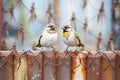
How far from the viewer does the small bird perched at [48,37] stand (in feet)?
10.4

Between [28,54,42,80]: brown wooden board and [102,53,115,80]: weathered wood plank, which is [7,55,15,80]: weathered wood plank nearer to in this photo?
[28,54,42,80]: brown wooden board

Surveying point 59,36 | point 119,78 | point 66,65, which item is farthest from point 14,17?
point 119,78

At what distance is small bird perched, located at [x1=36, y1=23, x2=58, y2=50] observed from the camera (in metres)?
3.18

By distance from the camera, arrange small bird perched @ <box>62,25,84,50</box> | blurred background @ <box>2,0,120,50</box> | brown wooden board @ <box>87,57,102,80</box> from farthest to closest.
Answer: blurred background @ <box>2,0,120,50</box>
small bird perched @ <box>62,25,84,50</box>
brown wooden board @ <box>87,57,102,80</box>

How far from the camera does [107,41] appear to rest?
3479mm

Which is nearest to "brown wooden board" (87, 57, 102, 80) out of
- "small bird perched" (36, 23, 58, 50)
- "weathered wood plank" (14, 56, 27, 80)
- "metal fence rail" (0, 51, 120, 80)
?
"metal fence rail" (0, 51, 120, 80)

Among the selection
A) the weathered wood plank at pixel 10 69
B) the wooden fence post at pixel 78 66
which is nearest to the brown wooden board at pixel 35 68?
the weathered wood plank at pixel 10 69

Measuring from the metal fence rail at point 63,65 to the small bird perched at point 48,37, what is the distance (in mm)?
108

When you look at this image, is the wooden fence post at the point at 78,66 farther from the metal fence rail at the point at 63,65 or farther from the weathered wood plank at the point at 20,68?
the weathered wood plank at the point at 20,68

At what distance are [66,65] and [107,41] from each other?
1.76ft

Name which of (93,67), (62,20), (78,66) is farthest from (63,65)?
(62,20)

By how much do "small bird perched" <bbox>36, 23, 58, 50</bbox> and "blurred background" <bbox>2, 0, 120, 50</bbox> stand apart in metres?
0.25

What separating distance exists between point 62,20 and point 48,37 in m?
0.36

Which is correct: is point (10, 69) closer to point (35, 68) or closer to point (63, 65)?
point (35, 68)
